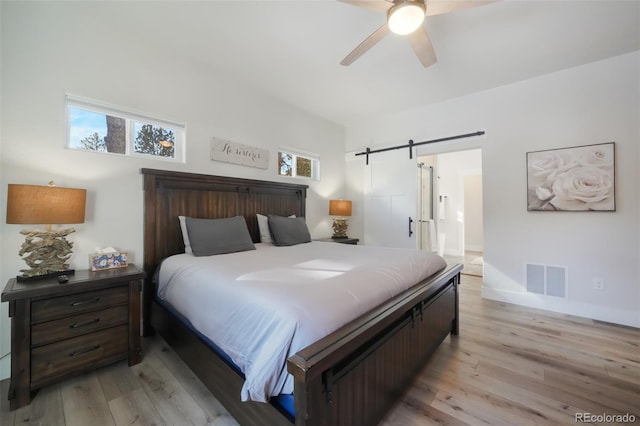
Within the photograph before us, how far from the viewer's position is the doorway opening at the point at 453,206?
17.6 ft

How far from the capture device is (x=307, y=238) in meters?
3.31

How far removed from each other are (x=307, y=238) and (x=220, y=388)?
203cm

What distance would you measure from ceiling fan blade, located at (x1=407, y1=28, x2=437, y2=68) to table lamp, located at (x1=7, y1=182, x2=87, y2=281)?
279 centimetres

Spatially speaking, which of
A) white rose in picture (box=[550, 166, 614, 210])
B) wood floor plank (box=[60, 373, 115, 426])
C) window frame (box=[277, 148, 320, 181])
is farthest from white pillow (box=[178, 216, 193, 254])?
white rose in picture (box=[550, 166, 614, 210])

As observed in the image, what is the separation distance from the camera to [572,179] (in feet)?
9.74

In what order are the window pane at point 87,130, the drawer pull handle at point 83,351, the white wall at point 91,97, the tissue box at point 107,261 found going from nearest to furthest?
the drawer pull handle at point 83,351 < the white wall at point 91,97 < the tissue box at point 107,261 < the window pane at point 87,130

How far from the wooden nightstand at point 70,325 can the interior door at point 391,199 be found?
366 cm

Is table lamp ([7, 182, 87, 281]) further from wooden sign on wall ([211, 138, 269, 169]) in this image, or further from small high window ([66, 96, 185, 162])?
wooden sign on wall ([211, 138, 269, 169])

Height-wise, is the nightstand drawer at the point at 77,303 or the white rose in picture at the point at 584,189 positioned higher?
the white rose in picture at the point at 584,189

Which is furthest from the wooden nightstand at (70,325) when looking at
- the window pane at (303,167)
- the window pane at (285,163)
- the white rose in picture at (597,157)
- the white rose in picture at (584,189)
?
the white rose in picture at (597,157)

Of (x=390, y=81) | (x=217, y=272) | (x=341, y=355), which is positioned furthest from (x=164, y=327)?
(x=390, y=81)

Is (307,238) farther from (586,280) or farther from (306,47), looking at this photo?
(586,280)

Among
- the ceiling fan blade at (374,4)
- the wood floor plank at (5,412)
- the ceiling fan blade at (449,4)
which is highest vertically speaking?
the ceiling fan blade at (374,4)

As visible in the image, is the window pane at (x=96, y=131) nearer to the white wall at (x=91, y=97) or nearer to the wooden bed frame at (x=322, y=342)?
the white wall at (x=91, y=97)
